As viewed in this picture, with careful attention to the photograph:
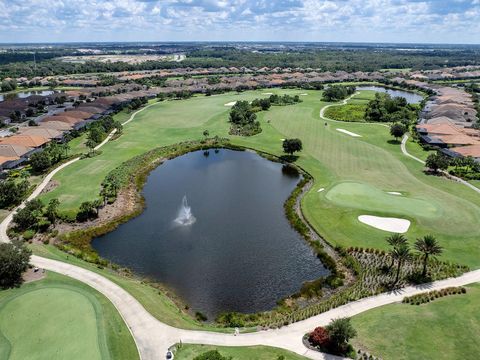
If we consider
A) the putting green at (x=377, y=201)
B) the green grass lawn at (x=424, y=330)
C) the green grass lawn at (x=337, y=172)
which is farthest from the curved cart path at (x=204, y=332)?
the putting green at (x=377, y=201)

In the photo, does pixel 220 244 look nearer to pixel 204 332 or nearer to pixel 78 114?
pixel 204 332

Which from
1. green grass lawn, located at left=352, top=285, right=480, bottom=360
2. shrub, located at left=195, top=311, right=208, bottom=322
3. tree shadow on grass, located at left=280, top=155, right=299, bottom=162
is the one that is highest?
tree shadow on grass, located at left=280, top=155, right=299, bottom=162

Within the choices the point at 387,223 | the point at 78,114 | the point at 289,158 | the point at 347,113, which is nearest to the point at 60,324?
the point at 387,223

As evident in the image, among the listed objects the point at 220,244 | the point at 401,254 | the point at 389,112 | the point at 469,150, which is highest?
the point at 389,112

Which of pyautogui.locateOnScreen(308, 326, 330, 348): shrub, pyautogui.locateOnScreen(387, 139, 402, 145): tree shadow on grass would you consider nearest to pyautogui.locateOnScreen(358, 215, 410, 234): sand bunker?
pyautogui.locateOnScreen(308, 326, 330, 348): shrub

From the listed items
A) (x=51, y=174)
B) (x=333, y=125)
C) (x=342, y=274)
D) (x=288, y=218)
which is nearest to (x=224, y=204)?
(x=288, y=218)

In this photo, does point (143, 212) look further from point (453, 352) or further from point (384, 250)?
point (453, 352)

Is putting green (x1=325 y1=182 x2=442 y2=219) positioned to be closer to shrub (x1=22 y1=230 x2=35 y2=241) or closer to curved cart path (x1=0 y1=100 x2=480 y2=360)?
curved cart path (x1=0 y1=100 x2=480 y2=360)
